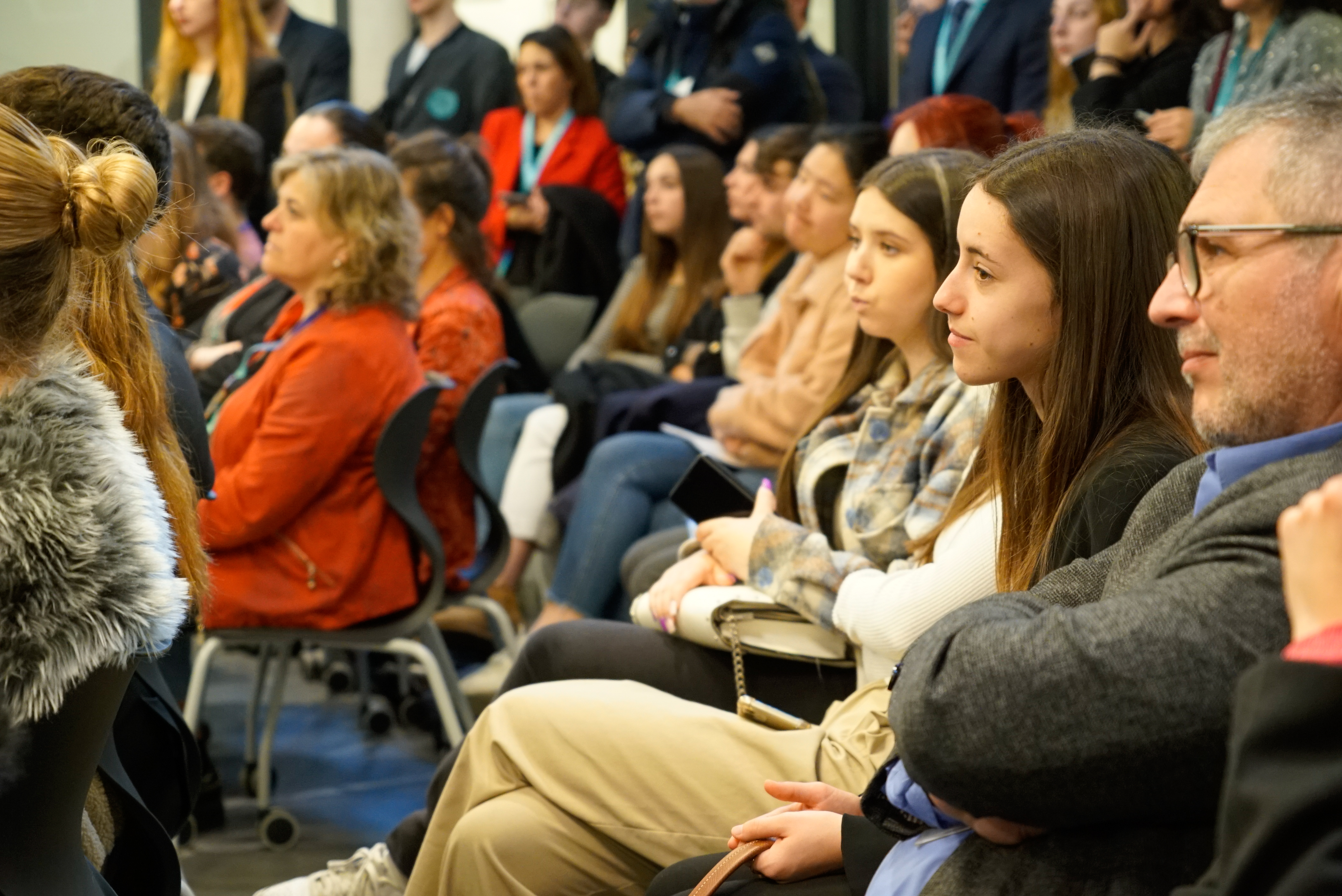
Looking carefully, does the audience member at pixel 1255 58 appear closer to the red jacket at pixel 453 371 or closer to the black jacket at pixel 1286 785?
the red jacket at pixel 453 371

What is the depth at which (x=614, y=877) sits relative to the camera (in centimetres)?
185

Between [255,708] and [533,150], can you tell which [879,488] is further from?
[533,150]

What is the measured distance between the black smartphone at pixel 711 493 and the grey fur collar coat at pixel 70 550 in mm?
1228

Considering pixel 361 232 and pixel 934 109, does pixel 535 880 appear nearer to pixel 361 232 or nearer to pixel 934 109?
pixel 361 232

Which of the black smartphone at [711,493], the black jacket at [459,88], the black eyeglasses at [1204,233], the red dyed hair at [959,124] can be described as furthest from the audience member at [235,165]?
the black eyeglasses at [1204,233]

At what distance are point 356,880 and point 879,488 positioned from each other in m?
1.02

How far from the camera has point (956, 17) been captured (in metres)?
4.42

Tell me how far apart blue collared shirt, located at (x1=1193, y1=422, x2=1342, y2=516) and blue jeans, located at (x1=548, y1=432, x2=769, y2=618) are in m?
2.42

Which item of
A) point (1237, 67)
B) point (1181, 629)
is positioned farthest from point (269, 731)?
point (1237, 67)

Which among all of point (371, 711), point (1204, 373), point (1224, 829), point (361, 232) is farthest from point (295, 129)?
point (1224, 829)

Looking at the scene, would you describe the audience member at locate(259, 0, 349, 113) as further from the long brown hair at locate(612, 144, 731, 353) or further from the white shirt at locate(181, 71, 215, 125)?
the long brown hair at locate(612, 144, 731, 353)

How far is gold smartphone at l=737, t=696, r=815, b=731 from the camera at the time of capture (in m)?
1.87

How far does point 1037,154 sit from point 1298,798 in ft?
3.39

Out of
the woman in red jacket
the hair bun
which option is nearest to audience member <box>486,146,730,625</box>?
the woman in red jacket
